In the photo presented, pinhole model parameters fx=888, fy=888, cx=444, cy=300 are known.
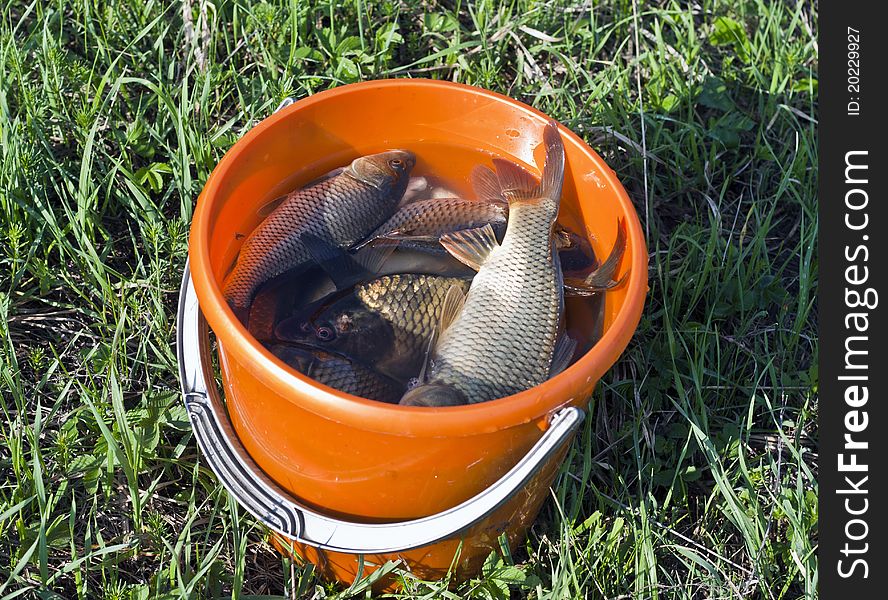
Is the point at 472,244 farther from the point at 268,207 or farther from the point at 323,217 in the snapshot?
the point at 268,207

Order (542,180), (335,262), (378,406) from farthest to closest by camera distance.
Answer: (335,262), (542,180), (378,406)

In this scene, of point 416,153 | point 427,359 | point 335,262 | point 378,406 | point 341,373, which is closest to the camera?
point 378,406

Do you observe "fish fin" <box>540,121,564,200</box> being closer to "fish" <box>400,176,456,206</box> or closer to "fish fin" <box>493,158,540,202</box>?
"fish fin" <box>493,158,540,202</box>

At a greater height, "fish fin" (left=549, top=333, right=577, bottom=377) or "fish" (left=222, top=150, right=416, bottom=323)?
"fish" (left=222, top=150, right=416, bottom=323)

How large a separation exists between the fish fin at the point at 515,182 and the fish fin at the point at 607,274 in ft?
0.72

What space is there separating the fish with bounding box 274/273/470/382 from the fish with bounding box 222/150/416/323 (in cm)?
12

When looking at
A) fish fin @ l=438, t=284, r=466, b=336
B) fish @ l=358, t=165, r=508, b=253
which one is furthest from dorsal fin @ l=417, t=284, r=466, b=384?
fish @ l=358, t=165, r=508, b=253

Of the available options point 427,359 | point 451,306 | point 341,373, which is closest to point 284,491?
point 341,373

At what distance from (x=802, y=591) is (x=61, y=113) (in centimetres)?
218

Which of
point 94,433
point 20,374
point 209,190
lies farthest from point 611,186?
point 20,374

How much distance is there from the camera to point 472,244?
6.49 ft

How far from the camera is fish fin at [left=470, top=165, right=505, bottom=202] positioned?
→ 7.06ft

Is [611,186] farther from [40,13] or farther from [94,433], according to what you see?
[40,13]

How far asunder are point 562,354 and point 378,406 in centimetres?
58
